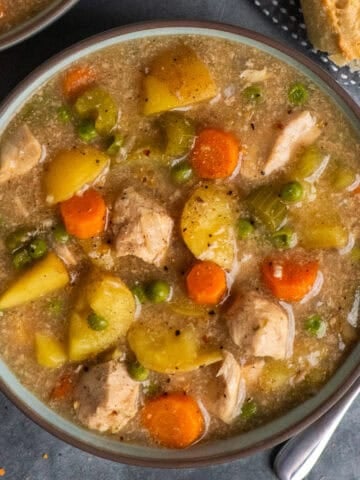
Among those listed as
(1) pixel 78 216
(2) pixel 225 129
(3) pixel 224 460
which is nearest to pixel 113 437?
(3) pixel 224 460

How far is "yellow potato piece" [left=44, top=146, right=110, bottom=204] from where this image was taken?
123 inches

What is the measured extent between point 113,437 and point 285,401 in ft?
2.76

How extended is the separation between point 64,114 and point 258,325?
4.19ft

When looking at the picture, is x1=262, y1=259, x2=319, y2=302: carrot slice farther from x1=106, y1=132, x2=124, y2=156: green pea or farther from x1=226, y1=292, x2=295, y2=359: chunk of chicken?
x1=106, y1=132, x2=124, y2=156: green pea

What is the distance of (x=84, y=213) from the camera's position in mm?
3137

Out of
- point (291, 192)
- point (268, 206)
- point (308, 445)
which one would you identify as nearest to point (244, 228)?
point (268, 206)

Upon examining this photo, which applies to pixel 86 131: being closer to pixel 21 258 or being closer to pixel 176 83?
pixel 176 83

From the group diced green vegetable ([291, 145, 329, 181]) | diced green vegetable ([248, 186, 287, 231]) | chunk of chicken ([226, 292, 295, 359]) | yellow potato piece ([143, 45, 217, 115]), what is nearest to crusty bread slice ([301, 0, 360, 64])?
diced green vegetable ([291, 145, 329, 181])

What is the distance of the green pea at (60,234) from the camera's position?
3.20 m

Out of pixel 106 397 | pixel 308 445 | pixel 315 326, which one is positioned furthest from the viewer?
pixel 308 445

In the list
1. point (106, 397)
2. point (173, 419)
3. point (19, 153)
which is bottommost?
point (173, 419)

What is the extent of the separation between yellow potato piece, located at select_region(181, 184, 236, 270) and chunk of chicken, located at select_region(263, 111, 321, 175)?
0.25 meters

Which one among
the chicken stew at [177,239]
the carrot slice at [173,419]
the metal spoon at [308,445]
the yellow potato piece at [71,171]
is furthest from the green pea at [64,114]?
the metal spoon at [308,445]

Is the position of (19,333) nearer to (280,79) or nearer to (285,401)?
(285,401)
